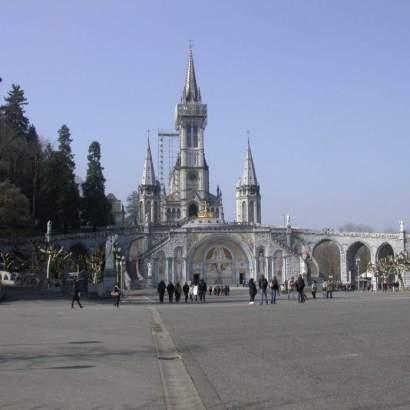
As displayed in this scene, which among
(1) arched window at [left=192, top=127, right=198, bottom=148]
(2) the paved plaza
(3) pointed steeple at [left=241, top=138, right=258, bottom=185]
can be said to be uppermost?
(1) arched window at [left=192, top=127, right=198, bottom=148]

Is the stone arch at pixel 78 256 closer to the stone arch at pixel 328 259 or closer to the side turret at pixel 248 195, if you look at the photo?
the side turret at pixel 248 195

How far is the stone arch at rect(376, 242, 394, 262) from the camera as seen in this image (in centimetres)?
6725

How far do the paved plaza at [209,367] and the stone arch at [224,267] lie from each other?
5407 cm

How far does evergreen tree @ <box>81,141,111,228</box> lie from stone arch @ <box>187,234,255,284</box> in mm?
12083

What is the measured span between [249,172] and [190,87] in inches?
805

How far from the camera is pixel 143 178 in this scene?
3600 inches

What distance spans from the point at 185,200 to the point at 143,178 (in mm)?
6933

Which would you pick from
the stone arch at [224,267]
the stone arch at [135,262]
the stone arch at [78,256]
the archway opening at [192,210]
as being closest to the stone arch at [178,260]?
the stone arch at [224,267]

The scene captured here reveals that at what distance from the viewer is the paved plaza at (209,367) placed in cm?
628

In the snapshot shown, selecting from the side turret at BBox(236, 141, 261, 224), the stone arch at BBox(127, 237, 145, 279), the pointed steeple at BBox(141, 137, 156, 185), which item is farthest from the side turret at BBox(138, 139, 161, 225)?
the stone arch at BBox(127, 237, 145, 279)

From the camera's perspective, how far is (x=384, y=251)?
228ft

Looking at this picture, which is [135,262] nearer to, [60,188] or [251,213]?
[60,188]

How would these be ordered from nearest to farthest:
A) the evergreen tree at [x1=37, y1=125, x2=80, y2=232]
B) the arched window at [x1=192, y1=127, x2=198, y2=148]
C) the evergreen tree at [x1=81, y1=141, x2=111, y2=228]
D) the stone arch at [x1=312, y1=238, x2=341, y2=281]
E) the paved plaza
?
the paved plaza
the evergreen tree at [x1=37, y1=125, x2=80, y2=232]
the evergreen tree at [x1=81, y1=141, x2=111, y2=228]
the arched window at [x1=192, y1=127, x2=198, y2=148]
the stone arch at [x1=312, y1=238, x2=341, y2=281]

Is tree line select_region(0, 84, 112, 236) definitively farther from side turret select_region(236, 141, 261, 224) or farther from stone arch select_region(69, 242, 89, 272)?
side turret select_region(236, 141, 261, 224)
